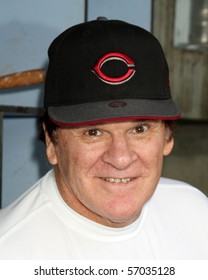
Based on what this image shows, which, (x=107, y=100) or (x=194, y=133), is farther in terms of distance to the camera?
(x=194, y=133)

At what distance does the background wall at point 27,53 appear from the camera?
148 cm

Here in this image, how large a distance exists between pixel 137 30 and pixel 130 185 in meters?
0.30

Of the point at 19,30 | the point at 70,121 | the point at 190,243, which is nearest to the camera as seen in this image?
the point at 70,121

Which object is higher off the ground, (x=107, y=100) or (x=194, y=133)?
(x=107, y=100)

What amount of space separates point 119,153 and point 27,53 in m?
0.75

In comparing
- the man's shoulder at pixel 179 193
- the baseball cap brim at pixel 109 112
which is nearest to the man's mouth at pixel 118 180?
the baseball cap brim at pixel 109 112

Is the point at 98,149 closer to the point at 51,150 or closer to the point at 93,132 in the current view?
the point at 93,132

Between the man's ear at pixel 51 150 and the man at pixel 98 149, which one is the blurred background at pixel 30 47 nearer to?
the man's ear at pixel 51 150

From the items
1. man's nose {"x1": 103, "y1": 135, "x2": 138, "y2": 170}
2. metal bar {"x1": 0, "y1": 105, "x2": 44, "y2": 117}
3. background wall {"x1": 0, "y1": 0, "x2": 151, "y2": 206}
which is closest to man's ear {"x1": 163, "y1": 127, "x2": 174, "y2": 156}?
man's nose {"x1": 103, "y1": 135, "x2": 138, "y2": 170}

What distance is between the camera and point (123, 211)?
0.95 metres

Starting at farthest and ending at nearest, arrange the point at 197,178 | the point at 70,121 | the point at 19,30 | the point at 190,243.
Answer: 1. the point at 197,178
2. the point at 19,30
3. the point at 190,243
4. the point at 70,121

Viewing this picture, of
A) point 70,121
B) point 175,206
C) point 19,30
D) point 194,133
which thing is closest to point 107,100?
point 70,121

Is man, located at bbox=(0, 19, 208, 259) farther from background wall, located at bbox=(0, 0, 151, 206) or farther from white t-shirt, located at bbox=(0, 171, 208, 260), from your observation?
background wall, located at bbox=(0, 0, 151, 206)

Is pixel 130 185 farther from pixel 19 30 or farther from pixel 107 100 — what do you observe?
pixel 19 30
